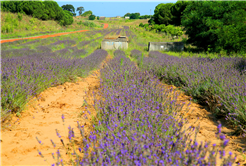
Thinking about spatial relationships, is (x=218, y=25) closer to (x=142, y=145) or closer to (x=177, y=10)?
(x=142, y=145)

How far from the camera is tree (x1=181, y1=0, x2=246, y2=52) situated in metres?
8.30

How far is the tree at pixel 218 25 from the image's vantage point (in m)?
8.30

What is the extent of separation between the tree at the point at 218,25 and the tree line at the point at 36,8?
114 feet

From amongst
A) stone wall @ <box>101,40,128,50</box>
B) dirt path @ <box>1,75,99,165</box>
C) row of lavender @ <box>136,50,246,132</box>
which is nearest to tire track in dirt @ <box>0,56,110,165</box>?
dirt path @ <box>1,75,99,165</box>

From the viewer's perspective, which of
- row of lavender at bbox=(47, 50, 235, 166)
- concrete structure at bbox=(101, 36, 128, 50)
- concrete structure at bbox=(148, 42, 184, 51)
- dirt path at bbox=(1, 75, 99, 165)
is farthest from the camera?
concrete structure at bbox=(101, 36, 128, 50)

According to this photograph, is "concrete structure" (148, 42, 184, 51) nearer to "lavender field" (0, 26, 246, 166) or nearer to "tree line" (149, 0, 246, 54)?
"tree line" (149, 0, 246, 54)

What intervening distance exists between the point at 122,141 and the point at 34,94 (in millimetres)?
3075

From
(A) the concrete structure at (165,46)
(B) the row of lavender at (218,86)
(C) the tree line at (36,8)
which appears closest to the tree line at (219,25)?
(A) the concrete structure at (165,46)

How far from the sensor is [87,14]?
111250 millimetres

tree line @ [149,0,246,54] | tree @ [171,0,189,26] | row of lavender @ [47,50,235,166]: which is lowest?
row of lavender @ [47,50,235,166]

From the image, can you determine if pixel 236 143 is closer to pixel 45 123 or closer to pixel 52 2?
pixel 45 123

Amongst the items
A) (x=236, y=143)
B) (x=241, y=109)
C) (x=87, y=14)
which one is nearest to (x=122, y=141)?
(x=236, y=143)

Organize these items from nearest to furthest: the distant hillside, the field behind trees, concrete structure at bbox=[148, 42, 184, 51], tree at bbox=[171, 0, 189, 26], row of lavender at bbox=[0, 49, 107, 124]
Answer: the field behind trees → row of lavender at bbox=[0, 49, 107, 124] → concrete structure at bbox=[148, 42, 184, 51] → the distant hillside → tree at bbox=[171, 0, 189, 26]

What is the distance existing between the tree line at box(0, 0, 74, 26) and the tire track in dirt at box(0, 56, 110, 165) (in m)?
37.6
